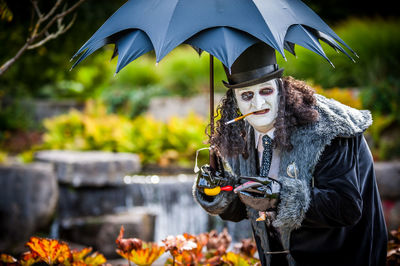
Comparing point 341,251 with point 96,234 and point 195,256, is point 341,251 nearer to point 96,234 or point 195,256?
point 195,256

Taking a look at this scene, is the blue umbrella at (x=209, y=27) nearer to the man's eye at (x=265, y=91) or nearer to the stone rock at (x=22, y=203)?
the man's eye at (x=265, y=91)

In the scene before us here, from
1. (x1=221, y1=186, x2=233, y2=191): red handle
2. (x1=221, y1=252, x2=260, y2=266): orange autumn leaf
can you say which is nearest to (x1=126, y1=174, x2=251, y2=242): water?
(x1=221, y1=252, x2=260, y2=266): orange autumn leaf

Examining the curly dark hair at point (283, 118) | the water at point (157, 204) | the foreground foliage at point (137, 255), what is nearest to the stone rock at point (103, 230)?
the water at point (157, 204)

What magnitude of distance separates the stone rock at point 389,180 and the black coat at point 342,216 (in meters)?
3.97

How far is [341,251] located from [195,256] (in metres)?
0.84

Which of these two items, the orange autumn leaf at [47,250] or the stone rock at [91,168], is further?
the stone rock at [91,168]

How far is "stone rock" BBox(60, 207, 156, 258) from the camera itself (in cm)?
534

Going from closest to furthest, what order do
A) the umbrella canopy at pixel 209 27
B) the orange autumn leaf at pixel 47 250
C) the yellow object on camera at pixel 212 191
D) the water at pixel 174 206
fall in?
1. the umbrella canopy at pixel 209 27
2. the yellow object on camera at pixel 212 191
3. the orange autumn leaf at pixel 47 250
4. the water at pixel 174 206

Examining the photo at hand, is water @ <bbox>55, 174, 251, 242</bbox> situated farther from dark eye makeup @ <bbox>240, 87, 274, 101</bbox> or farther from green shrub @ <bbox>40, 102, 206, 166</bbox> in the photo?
dark eye makeup @ <bbox>240, 87, 274, 101</bbox>

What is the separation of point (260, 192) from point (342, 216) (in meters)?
0.39

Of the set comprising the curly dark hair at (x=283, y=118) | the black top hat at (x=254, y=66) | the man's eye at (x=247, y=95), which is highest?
the black top hat at (x=254, y=66)

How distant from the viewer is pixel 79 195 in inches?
226

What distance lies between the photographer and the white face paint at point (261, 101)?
1969 millimetres

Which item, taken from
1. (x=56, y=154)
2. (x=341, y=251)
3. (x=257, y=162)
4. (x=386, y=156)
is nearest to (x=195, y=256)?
(x=257, y=162)
